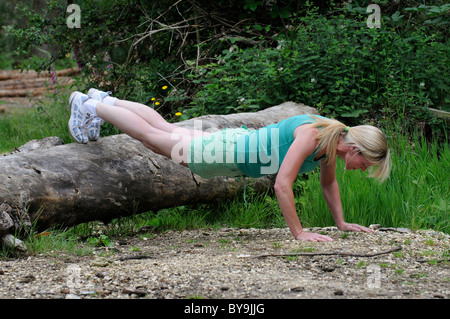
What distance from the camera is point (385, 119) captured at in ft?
19.3

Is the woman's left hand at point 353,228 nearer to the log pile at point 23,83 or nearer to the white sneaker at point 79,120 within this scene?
the white sneaker at point 79,120

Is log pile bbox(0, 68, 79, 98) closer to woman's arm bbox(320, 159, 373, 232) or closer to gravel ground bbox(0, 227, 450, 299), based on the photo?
woman's arm bbox(320, 159, 373, 232)

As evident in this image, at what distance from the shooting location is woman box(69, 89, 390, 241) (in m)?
3.68

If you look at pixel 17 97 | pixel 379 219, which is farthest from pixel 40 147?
pixel 17 97

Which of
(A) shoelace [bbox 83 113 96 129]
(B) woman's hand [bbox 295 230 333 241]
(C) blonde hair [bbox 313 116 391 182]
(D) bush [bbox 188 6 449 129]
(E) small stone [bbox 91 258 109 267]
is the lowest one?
(E) small stone [bbox 91 258 109 267]

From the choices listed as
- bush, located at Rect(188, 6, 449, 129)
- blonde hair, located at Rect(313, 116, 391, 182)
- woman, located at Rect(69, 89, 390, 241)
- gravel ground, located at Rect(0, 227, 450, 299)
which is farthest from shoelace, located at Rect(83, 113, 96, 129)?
bush, located at Rect(188, 6, 449, 129)

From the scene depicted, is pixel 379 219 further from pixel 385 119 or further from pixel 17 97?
pixel 17 97

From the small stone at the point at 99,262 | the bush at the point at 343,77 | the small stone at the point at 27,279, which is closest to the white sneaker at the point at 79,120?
the small stone at the point at 99,262

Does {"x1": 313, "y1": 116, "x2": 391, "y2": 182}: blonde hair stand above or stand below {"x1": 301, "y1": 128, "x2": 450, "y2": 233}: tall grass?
above

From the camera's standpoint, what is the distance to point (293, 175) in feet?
11.9

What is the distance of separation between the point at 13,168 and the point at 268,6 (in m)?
4.97

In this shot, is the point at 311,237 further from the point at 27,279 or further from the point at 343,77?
the point at 343,77

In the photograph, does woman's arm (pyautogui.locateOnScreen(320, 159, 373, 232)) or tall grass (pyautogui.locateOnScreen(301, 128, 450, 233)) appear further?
tall grass (pyautogui.locateOnScreen(301, 128, 450, 233))

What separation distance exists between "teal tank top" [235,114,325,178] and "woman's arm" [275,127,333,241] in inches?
5.8
